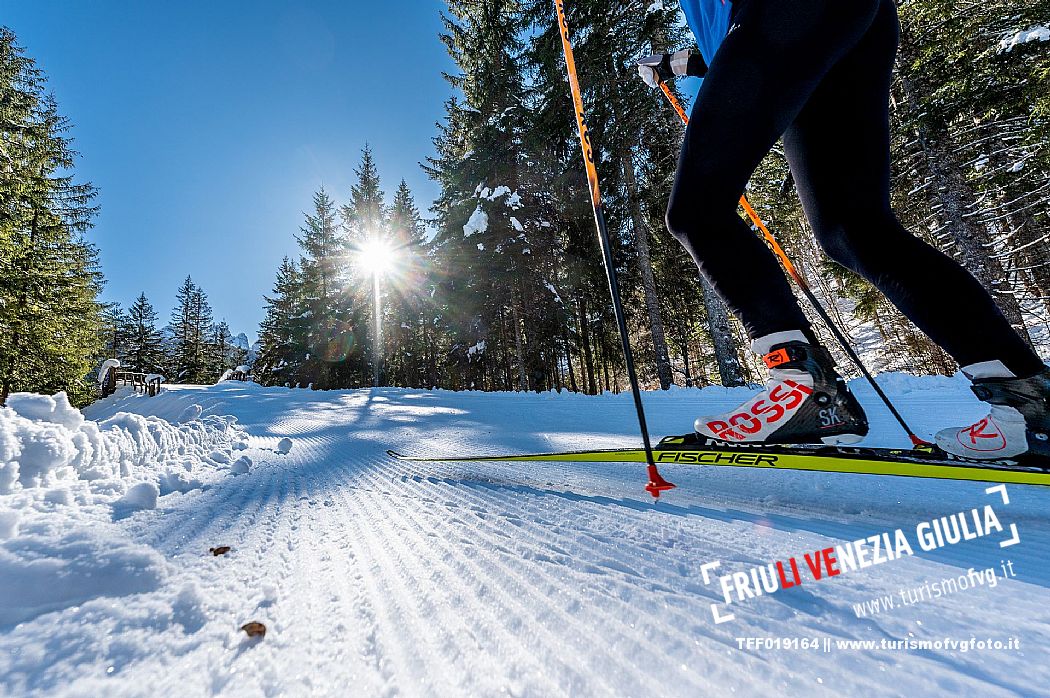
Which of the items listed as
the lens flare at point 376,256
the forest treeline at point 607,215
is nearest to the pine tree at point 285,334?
the forest treeline at point 607,215

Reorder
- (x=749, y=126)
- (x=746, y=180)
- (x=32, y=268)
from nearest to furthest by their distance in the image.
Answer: (x=749, y=126)
(x=746, y=180)
(x=32, y=268)

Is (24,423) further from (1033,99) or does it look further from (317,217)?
(317,217)

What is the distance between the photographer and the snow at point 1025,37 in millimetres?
5508

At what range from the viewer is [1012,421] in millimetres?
1005

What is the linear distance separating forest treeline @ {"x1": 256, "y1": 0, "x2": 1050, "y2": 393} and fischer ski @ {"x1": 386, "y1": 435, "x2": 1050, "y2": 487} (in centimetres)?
749

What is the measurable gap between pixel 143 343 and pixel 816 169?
53509 millimetres

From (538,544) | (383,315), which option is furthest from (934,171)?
(383,315)

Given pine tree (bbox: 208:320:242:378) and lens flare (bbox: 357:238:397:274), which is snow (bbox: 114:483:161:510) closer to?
lens flare (bbox: 357:238:397:274)

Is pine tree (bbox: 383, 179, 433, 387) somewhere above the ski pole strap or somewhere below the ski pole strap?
above

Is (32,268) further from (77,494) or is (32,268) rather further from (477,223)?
(77,494)

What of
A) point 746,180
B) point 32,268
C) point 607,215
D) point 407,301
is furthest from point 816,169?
point 407,301

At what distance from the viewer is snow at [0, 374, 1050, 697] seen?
1.44 ft

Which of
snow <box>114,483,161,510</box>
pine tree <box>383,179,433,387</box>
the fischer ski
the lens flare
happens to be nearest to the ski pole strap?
the fischer ski

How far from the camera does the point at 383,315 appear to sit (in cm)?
2530
